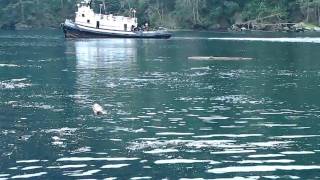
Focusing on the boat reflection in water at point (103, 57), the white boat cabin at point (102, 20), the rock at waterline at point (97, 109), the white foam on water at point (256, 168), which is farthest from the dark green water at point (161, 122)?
the white boat cabin at point (102, 20)

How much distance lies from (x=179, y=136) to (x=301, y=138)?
4.93 m

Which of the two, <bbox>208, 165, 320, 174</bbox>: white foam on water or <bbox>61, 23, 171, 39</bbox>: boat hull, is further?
<bbox>61, 23, 171, 39</bbox>: boat hull

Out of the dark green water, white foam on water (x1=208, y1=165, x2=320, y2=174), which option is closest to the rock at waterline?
the dark green water

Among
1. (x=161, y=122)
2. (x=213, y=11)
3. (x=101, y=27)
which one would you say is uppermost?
(x=161, y=122)

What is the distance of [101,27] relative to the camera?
128 meters

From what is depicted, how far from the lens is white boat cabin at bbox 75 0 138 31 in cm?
12625

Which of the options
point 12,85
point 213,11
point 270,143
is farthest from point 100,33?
point 270,143

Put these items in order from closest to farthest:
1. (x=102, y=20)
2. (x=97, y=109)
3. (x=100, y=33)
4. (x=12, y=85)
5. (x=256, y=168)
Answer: (x=256, y=168), (x=97, y=109), (x=12, y=85), (x=100, y=33), (x=102, y=20)

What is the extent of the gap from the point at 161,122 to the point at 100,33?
94.9 m

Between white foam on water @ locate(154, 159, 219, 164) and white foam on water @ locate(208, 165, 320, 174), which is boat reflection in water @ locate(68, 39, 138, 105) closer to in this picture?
white foam on water @ locate(154, 159, 219, 164)

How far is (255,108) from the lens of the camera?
37.2 meters

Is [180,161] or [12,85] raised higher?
[180,161]

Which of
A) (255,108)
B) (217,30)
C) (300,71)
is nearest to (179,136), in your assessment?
(255,108)

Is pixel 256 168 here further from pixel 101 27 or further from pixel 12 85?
pixel 101 27
